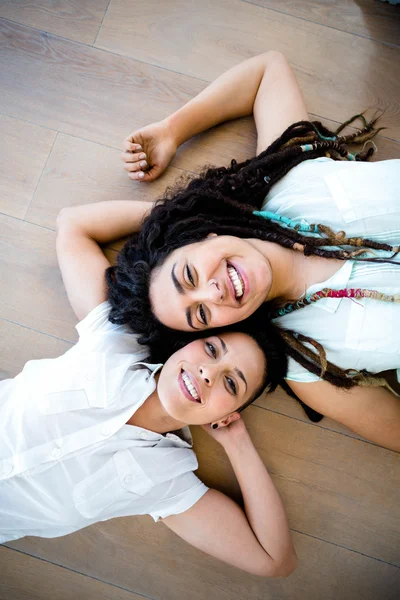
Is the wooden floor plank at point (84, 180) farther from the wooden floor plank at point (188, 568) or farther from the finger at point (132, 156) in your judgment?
the wooden floor plank at point (188, 568)

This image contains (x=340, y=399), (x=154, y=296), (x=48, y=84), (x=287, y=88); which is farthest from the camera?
(x=48, y=84)

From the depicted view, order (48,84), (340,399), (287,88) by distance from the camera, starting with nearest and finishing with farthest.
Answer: (340,399) < (287,88) < (48,84)

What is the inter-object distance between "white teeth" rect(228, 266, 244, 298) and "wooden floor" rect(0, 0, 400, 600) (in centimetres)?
51

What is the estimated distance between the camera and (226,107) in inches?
55.0

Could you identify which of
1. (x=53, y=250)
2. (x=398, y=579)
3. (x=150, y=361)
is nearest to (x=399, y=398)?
(x=398, y=579)

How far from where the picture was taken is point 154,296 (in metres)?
1.11

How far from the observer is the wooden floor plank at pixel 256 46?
1.48 meters

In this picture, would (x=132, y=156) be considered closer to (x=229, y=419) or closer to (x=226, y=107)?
(x=226, y=107)

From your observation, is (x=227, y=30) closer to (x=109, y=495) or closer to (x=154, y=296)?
→ (x=154, y=296)

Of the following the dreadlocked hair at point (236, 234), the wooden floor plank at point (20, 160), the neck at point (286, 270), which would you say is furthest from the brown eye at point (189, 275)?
the wooden floor plank at point (20, 160)

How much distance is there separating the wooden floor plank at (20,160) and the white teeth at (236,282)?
2.60 feet

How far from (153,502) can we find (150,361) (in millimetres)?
385

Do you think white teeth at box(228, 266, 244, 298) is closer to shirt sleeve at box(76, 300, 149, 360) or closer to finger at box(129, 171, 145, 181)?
shirt sleeve at box(76, 300, 149, 360)

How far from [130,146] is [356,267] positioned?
0.76 m
